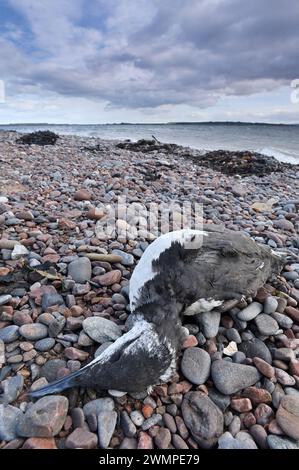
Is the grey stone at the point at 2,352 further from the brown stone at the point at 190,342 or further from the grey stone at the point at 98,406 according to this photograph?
the brown stone at the point at 190,342

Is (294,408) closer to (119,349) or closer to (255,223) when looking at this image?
(119,349)

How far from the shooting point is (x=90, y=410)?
60.6 inches

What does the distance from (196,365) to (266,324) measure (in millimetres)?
658

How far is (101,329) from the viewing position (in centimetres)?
198

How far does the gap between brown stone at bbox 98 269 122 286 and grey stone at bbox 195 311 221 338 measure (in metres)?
0.77

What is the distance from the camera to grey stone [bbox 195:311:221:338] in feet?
6.61

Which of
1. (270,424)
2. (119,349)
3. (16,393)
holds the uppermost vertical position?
(119,349)

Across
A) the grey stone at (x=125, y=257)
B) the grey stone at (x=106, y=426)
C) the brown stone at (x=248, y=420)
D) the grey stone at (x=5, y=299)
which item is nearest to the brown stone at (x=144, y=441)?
the grey stone at (x=106, y=426)

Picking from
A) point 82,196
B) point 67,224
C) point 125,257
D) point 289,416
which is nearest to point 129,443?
point 289,416

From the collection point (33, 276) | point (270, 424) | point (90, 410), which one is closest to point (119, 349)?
point (90, 410)

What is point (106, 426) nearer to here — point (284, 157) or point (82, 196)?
point (82, 196)

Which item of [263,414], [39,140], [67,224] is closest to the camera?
[263,414]

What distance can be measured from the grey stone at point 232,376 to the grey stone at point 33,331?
111 cm

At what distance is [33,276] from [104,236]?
3.12 feet
